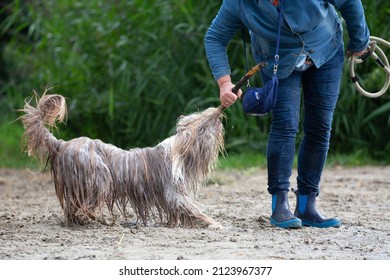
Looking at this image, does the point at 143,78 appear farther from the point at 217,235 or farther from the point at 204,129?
the point at 217,235

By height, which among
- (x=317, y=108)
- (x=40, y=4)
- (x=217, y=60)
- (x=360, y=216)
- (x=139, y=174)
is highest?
(x=40, y=4)

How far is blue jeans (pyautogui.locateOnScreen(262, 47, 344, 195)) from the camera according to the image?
528cm

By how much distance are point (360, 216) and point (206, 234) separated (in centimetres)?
153

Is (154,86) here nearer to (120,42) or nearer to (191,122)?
(120,42)

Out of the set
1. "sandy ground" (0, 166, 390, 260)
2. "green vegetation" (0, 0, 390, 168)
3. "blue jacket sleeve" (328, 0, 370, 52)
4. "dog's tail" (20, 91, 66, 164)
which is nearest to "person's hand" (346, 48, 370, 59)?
"blue jacket sleeve" (328, 0, 370, 52)

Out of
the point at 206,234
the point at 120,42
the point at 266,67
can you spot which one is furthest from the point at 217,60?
the point at 120,42

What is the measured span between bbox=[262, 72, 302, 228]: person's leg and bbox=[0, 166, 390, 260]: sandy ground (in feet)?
0.38

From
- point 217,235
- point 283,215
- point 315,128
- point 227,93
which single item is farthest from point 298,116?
point 217,235

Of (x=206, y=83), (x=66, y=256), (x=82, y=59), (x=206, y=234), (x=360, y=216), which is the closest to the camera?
(x=66, y=256)

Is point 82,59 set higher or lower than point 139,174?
higher

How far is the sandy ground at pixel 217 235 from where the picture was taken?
179 inches

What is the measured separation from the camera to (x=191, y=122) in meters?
5.29

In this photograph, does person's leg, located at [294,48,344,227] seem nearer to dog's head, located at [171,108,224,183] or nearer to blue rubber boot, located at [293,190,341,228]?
blue rubber boot, located at [293,190,341,228]

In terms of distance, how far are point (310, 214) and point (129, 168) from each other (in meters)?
1.29
